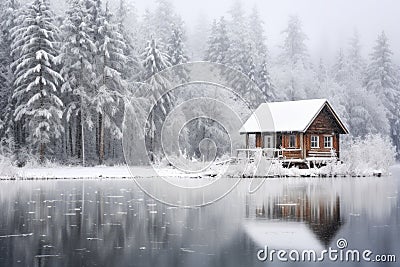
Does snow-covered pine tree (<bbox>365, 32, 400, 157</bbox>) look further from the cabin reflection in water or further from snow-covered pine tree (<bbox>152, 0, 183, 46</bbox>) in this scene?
the cabin reflection in water

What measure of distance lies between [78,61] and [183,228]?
114 feet

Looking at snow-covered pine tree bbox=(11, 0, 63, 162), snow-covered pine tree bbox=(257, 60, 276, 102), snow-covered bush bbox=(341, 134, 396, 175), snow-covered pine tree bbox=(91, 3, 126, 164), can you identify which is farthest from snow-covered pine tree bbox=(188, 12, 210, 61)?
snow-covered bush bbox=(341, 134, 396, 175)

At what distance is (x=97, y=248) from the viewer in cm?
1237

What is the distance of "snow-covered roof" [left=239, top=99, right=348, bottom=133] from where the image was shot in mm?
44844

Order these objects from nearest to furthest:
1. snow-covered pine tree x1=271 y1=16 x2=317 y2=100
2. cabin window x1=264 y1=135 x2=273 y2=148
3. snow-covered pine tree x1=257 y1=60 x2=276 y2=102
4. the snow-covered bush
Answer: the snow-covered bush, cabin window x1=264 y1=135 x2=273 y2=148, snow-covered pine tree x1=257 y1=60 x2=276 y2=102, snow-covered pine tree x1=271 y1=16 x2=317 y2=100

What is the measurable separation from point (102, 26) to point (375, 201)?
Answer: 33.1 metres

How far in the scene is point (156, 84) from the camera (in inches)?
1956

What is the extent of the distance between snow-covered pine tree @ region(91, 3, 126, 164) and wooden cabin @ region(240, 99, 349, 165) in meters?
10.6

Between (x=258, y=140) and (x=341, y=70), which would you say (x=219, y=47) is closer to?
(x=258, y=140)

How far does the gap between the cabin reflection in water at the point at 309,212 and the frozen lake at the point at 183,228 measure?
0.02 metres

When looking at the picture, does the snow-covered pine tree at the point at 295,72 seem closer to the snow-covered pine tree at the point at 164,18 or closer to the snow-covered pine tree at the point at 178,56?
the snow-covered pine tree at the point at 164,18

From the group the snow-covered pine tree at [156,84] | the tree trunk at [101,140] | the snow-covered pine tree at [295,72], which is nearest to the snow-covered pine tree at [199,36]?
the snow-covered pine tree at [295,72]

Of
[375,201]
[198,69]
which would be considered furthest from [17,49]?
[375,201]

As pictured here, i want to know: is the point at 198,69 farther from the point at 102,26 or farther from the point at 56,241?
the point at 56,241
